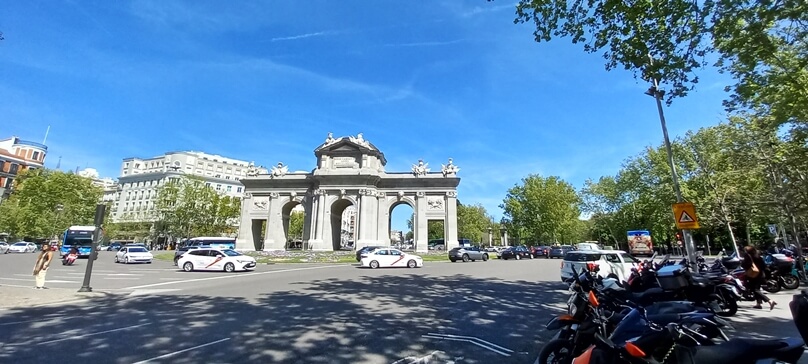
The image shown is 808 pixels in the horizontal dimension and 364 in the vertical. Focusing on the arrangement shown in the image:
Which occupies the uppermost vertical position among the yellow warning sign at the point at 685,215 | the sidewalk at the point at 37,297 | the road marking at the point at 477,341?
the yellow warning sign at the point at 685,215

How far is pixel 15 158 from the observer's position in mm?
65438

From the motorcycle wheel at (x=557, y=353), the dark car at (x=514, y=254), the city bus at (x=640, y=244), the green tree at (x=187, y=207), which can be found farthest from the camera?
the green tree at (x=187, y=207)

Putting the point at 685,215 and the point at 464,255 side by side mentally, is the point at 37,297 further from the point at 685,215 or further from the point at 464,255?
the point at 464,255

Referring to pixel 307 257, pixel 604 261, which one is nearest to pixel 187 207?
pixel 307 257

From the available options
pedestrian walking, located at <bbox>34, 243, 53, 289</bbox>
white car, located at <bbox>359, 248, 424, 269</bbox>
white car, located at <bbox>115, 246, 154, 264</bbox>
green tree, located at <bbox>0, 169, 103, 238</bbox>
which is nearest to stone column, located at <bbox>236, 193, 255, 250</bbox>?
white car, located at <bbox>115, 246, 154, 264</bbox>

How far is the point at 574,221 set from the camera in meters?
64.8

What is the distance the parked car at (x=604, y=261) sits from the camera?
13547 mm

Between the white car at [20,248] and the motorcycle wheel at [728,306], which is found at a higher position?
the white car at [20,248]

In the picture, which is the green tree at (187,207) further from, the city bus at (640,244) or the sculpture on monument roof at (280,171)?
the city bus at (640,244)

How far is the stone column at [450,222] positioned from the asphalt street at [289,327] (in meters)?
31.7

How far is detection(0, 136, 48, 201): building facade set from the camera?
62500mm

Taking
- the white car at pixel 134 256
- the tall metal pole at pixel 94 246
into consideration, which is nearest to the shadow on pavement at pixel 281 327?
the tall metal pole at pixel 94 246

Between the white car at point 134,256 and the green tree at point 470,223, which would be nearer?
the white car at point 134,256

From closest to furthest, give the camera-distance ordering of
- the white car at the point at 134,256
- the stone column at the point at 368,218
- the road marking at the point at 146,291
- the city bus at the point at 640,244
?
the road marking at the point at 146,291 < the white car at the point at 134,256 < the city bus at the point at 640,244 < the stone column at the point at 368,218
